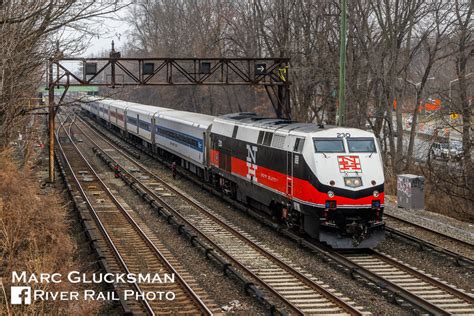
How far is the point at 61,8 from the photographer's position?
14.8 meters

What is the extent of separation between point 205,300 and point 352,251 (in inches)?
217

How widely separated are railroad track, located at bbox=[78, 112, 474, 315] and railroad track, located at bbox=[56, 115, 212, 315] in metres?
3.74

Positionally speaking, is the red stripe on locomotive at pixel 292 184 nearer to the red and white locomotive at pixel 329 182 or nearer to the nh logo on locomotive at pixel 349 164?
the red and white locomotive at pixel 329 182

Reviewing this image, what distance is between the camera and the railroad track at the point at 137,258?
12742 millimetres

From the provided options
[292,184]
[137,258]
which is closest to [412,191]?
[292,184]

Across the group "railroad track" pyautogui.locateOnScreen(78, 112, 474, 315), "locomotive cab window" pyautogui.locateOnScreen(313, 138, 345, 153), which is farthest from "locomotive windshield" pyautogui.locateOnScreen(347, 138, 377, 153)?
"railroad track" pyautogui.locateOnScreen(78, 112, 474, 315)

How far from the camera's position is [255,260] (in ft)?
53.9

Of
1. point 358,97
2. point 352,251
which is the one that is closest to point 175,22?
point 358,97

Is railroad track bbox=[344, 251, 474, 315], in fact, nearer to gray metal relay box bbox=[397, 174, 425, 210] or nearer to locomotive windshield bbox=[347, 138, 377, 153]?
locomotive windshield bbox=[347, 138, 377, 153]

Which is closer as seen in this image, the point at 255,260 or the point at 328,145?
the point at 255,260

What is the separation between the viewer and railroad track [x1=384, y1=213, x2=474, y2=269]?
15.8m

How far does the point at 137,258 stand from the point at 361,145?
6505 mm

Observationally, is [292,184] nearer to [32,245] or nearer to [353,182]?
[353,182]

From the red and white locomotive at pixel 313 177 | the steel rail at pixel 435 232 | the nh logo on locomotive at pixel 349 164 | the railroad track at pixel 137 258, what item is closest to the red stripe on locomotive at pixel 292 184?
the red and white locomotive at pixel 313 177
